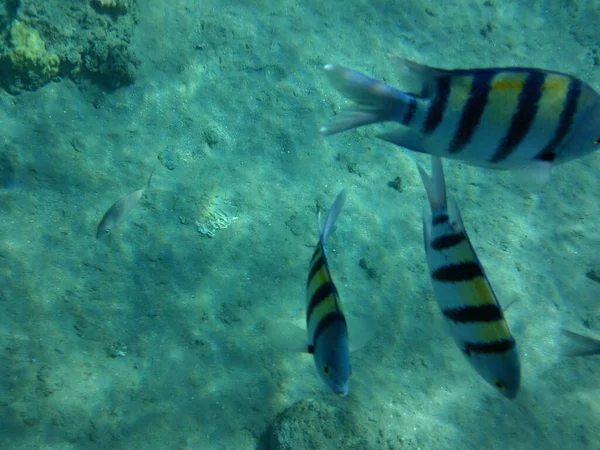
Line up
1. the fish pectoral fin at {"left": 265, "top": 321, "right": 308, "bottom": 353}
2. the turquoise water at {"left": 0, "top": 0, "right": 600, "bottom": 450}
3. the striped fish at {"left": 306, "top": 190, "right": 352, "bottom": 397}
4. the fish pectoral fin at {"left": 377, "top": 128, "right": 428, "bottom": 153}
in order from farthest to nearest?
the turquoise water at {"left": 0, "top": 0, "right": 600, "bottom": 450} → the fish pectoral fin at {"left": 265, "top": 321, "right": 308, "bottom": 353} → the striped fish at {"left": 306, "top": 190, "right": 352, "bottom": 397} → the fish pectoral fin at {"left": 377, "top": 128, "right": 428, "bottom": 153}

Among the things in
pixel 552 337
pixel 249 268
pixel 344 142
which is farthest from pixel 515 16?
pixel 249 268

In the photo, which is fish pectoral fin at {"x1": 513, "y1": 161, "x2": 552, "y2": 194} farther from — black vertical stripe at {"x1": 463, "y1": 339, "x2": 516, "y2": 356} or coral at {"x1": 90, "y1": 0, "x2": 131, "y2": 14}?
coral at {"x1": 90, "y1": 0, "x2": 131, "y2": 14}

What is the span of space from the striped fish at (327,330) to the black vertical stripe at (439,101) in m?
0.98

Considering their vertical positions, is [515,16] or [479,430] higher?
[515,16]

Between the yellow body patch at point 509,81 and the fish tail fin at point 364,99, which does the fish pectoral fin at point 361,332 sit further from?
the yellow body patch at point 509,81

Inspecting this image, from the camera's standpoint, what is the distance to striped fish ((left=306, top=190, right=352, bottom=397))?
7.07 feet

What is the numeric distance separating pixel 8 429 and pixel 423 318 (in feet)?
14.7

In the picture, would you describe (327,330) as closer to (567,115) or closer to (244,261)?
(567,115)

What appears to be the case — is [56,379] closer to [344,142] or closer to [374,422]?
[374,422]

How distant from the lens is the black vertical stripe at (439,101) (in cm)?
182

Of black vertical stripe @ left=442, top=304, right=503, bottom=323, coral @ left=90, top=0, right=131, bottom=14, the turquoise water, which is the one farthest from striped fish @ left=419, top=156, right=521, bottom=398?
coral @ left=90, top=0, right=131, bottom=14

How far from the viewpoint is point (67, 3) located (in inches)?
213

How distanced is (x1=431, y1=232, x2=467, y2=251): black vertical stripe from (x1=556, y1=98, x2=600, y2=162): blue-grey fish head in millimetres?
635

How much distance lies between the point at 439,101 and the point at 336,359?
4.87ft
